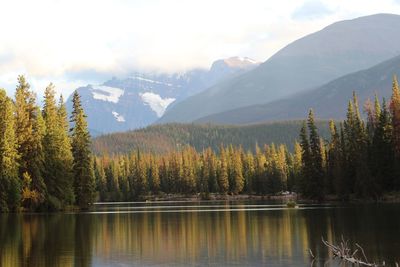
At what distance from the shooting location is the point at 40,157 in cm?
8575

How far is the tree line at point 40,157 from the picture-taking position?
79188mm

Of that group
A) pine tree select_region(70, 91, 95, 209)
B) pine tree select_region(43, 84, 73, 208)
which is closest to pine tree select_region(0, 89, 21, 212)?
pine tree select_region(43, 84, 73, 208)

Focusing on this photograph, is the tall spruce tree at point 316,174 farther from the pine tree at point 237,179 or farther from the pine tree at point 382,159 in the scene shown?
the pine tree at point 237,179

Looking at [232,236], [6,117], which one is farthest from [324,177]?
[232,236]

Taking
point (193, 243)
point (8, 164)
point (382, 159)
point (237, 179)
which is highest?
point (237, 179)

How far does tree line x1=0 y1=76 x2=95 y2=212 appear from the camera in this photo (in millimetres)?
79188

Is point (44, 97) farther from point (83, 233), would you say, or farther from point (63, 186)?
point (83, 233)

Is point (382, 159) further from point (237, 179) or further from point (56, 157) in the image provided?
point (237, 179)

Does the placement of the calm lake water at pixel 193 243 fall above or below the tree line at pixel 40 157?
below

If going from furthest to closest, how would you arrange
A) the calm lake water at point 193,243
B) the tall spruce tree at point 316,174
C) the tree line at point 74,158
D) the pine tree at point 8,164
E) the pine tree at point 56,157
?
the tall spruce tree at point 316,174
the pine tree at point 56,157
the tree line at point 74,158
the pine tree at point 8,164
the calm lake water at point 193,243

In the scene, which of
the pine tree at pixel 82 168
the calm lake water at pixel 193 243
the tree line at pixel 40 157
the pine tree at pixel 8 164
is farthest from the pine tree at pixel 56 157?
the calm lake water at pixel 193 243

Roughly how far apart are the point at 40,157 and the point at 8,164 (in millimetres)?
7958

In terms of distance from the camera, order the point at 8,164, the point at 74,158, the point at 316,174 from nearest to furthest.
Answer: the point at 8,164
the point at 74,158
the point at 316,174

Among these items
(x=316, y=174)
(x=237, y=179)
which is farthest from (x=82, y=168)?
(x=237, y=179)
